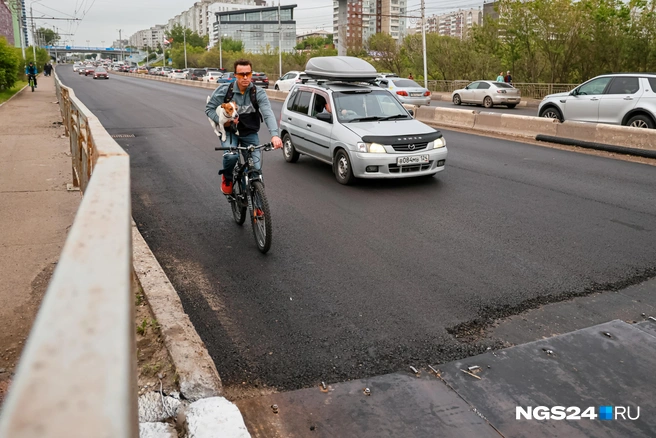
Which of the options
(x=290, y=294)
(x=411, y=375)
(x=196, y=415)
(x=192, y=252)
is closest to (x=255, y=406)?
(x=196, y=415)

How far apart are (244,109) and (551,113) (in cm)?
1381

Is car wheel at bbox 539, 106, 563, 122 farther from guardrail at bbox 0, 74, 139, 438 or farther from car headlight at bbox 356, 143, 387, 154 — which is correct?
guardrail at bbox 0, 74, 139, 438

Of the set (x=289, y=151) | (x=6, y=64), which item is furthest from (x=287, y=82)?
(x=289, y=151)

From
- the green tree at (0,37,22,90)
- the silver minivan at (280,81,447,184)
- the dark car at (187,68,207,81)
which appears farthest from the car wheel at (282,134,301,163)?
A: the dark car at (187,68,207,81)

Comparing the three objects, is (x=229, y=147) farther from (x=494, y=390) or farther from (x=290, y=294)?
(x=494, y=390)

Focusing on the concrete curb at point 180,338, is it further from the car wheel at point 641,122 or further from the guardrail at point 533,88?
the guardrail at point 533,88

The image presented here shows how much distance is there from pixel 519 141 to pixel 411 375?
13610mm

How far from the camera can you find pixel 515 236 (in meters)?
7.09

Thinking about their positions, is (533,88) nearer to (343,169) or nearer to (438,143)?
(438,143)

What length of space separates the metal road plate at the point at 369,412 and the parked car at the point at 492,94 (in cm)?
2923

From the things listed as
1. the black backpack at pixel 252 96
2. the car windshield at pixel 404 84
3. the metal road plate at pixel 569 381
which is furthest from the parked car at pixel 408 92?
the metal road plate at pixel 569 381

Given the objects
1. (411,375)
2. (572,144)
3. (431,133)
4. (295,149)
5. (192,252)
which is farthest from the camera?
(572,144)

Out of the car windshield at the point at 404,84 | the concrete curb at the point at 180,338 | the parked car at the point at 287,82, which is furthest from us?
the parked car at the point at 287,82

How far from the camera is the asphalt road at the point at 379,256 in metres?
4.35
